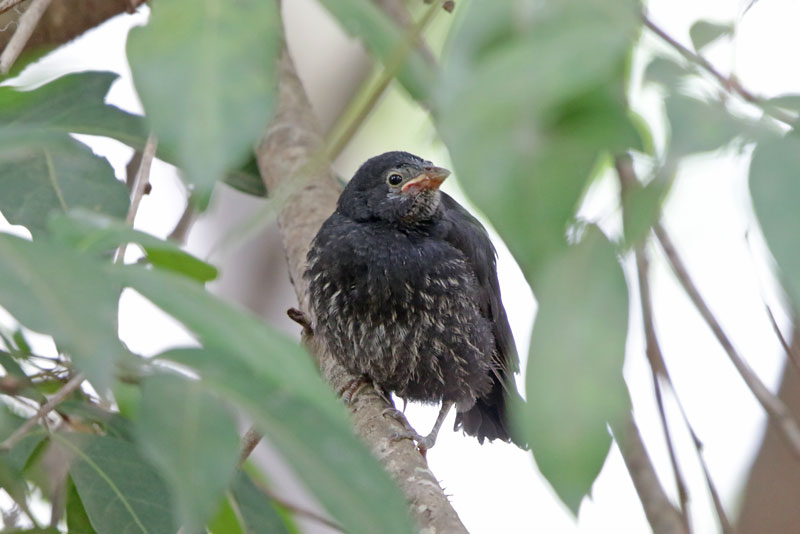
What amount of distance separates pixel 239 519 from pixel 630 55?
4.38 ft

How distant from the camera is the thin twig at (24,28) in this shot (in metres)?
1.62

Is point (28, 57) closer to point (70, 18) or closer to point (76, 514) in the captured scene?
point (70, 18)

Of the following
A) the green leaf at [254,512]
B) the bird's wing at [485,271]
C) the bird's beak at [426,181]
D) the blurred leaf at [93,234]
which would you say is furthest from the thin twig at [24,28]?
the bird's wing at [485,271]

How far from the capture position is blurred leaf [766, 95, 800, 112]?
80 cm

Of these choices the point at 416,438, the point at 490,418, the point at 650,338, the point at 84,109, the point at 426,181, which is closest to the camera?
the point at 650,338

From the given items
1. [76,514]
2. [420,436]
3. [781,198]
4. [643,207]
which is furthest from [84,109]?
[781,198]

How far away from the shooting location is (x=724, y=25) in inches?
44.0

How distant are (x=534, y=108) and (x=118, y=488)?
1.22 meters

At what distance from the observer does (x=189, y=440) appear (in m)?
0.72

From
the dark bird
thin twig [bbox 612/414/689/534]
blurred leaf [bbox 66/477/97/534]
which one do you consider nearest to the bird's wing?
the dark bird

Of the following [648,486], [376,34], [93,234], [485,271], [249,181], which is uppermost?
[249,181]

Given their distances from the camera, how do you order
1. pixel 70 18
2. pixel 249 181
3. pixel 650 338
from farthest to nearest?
pixel 70 18 → pixel 249 181 → pixel 650 338

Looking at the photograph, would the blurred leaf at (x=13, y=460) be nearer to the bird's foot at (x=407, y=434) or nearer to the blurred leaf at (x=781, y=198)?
the bird's foot at (x=407, y=434)

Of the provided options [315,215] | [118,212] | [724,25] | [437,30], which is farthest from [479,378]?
[724,25]
